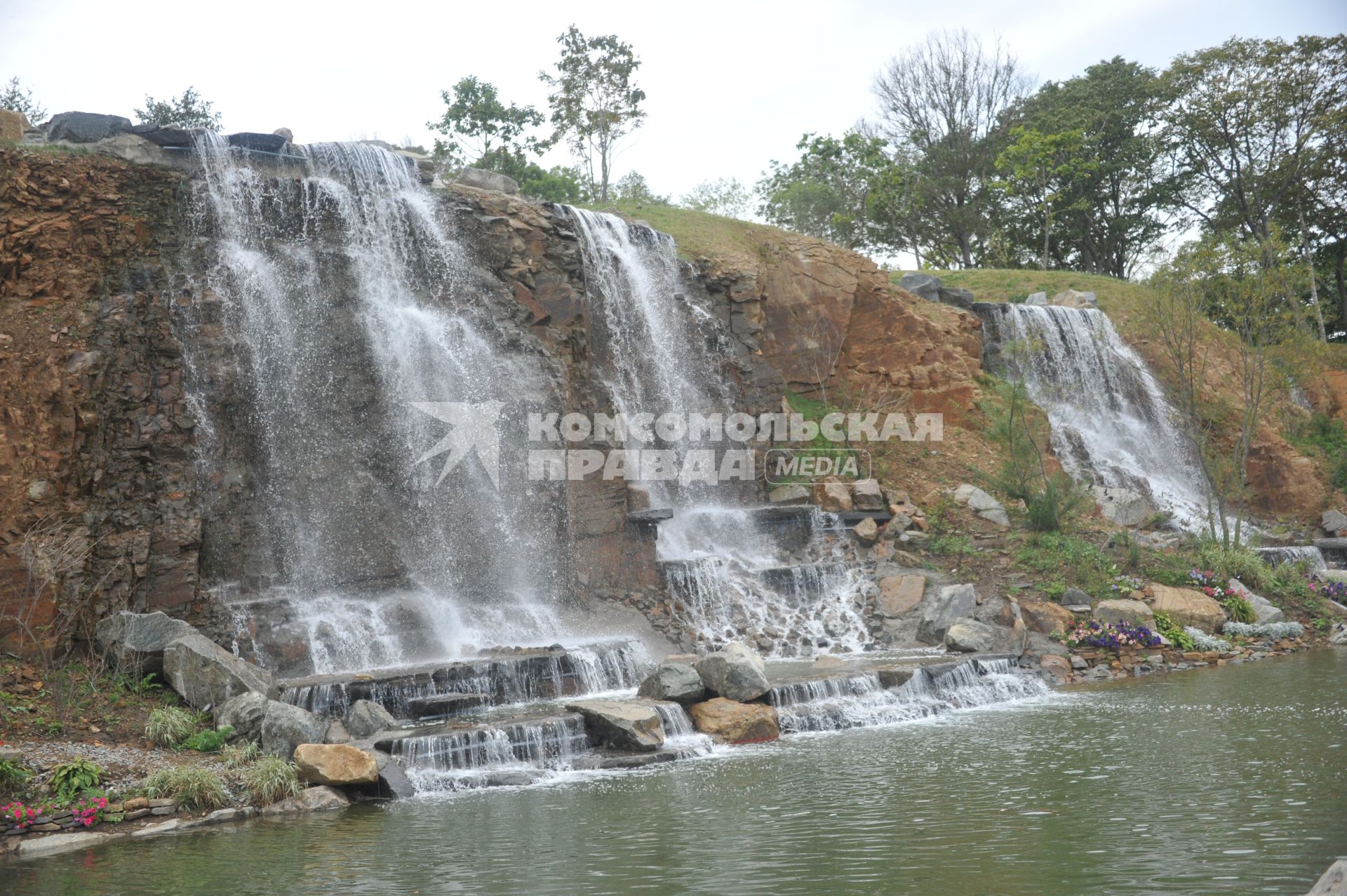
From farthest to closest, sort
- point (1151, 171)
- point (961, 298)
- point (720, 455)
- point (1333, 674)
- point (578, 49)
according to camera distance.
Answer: point (1151, 171)
point (578, 49)
point (961, 298)
point (720, 455)
point (1333, 674)

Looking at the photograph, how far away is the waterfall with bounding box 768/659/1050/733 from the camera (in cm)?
1209

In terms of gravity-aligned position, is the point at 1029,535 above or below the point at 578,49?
below

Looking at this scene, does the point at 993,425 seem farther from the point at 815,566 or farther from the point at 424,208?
the point at 424,208

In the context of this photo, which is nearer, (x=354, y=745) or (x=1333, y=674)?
(x=354, y=745)

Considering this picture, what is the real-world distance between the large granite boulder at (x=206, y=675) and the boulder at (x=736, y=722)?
4670mm

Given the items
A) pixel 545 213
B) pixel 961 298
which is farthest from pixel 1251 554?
pixel 545 213

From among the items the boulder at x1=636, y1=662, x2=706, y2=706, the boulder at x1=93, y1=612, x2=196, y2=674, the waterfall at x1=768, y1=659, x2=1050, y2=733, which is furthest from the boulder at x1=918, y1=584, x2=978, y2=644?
the boulder at x1=93, y1=612, x2=196, y2=674

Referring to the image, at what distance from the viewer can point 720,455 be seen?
870 inches

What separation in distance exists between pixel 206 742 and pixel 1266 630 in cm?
1527

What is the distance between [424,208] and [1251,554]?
16.0m

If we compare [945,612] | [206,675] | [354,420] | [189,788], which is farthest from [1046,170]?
[189,788]

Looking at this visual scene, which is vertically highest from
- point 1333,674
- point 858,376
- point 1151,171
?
point 1151,171

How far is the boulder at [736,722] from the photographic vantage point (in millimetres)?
11383

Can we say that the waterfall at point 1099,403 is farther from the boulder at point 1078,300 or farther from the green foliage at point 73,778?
the green foliage at point 73,778
